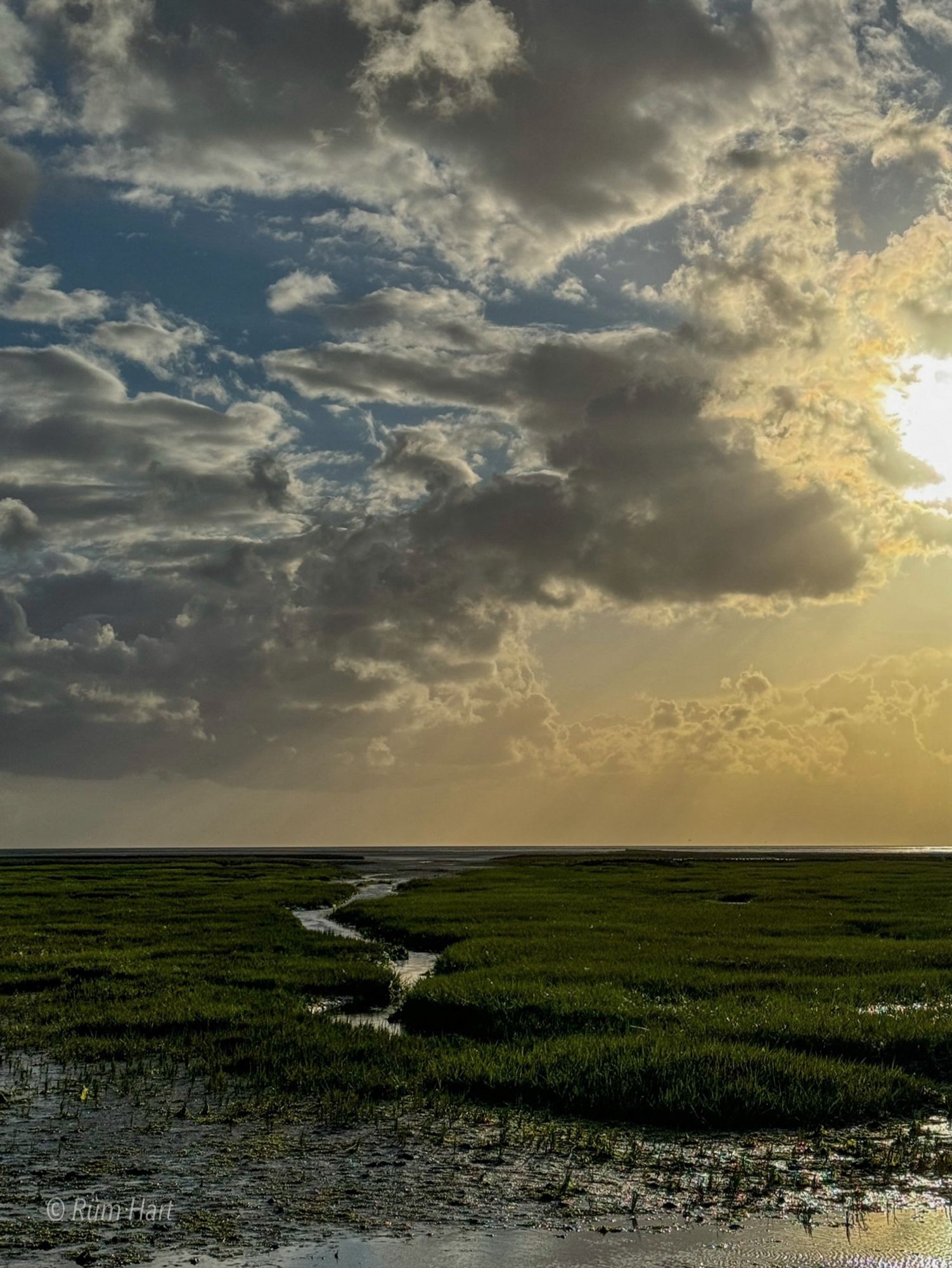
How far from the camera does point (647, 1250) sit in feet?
30.6

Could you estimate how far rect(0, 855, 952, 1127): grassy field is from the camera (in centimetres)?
1465

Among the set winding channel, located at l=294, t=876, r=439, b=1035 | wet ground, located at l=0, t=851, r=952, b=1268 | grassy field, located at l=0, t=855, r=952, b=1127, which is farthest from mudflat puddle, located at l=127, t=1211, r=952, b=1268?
winding channel, located at l=294, t=876, r=439, b=1035

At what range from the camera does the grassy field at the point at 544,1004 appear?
48.1 feet

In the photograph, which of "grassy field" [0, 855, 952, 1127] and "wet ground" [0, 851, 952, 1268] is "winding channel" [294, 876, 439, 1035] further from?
"wet ground" [0, 851, 952, 1268]

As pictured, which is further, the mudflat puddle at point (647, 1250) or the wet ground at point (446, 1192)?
the wet ground at point (446, 1192)

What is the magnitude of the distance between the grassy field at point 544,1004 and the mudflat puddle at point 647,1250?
384 centimetres

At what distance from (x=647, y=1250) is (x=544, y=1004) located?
11247 millimetres

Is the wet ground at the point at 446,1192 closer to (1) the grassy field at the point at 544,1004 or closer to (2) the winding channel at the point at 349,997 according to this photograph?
(1) the grassy field at the point at 544,1004

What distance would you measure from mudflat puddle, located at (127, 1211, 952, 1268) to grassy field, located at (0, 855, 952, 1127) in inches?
151

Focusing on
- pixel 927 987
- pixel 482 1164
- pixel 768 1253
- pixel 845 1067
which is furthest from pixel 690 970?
pixel 768 1253

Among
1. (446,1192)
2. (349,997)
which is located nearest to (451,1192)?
(446,1192)

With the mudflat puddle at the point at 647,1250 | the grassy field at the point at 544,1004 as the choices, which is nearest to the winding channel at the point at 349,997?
the grassy field at the point at 544,1004

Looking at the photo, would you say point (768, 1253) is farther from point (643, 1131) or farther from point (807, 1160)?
point (643, 1131)

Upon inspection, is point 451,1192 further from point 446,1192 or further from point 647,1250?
point 647,1250
